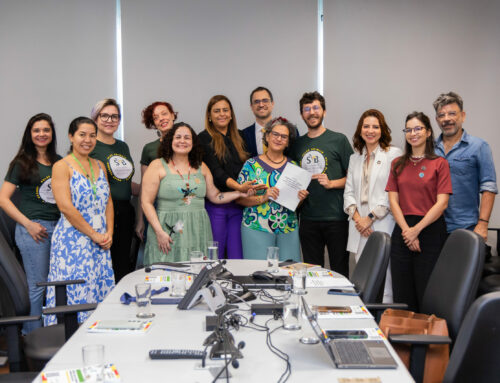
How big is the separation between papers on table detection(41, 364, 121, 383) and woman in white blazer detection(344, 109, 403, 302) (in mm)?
2599

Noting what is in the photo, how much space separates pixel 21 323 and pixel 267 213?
200 cm

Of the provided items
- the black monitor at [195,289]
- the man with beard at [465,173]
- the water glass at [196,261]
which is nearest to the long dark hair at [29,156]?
the water glass at [196,261]

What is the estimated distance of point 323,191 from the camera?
12.9 ft

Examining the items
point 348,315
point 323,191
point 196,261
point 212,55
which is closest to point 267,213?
point 323,191

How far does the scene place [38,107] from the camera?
4.77 m

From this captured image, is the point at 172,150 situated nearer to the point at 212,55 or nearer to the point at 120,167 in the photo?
the point at 120,167

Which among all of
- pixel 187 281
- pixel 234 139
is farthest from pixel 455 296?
pixel 234 139

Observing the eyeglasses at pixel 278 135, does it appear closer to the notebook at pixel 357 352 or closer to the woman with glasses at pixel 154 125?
the woman with glasses at pixel 154 125

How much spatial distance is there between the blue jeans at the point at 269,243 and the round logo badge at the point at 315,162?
0.54 metres

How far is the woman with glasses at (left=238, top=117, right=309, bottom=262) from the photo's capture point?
372 cm

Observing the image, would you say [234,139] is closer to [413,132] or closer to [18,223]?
[413,132]

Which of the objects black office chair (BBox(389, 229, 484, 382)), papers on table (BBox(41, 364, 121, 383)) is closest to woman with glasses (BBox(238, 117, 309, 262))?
black office chair (BBox(389, 229, 484, 382))

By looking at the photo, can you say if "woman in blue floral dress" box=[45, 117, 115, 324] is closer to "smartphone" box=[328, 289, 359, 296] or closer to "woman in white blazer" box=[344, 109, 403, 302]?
"smartphone" box=[328, 289, 359, 296]

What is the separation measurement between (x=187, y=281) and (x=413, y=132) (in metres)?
1.99
